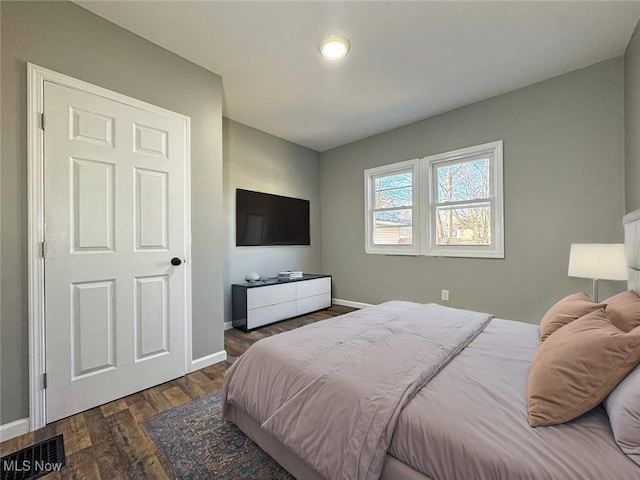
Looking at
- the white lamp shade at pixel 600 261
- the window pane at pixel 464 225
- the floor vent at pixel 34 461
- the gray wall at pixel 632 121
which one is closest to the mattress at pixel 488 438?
the floor vent at pixel 34 461

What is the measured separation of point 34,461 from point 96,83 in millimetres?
2235

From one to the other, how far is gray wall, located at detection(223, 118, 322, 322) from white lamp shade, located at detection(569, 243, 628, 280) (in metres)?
3.39

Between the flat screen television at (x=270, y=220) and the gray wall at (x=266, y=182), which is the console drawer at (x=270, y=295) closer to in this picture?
the gray wall at (x=266, y=182)

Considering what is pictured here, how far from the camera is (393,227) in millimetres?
4137

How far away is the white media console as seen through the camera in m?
3.46

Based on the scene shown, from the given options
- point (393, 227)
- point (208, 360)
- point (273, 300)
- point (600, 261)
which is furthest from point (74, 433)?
point (393, 227)

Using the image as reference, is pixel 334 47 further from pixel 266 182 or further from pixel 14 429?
pixel 14 429

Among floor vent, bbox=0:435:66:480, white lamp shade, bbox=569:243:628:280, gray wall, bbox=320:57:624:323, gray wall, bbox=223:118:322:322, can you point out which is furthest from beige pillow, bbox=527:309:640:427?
gray wall, bbox=223:118:322:322

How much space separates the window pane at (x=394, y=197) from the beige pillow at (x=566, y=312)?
2551mm

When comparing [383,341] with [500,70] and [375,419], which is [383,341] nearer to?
[375,419]

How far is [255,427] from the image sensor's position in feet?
4.82

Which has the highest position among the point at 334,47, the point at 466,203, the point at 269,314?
the point at 334,47

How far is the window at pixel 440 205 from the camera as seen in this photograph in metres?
3.28

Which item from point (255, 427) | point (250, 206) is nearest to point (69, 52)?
point (250, 206)
